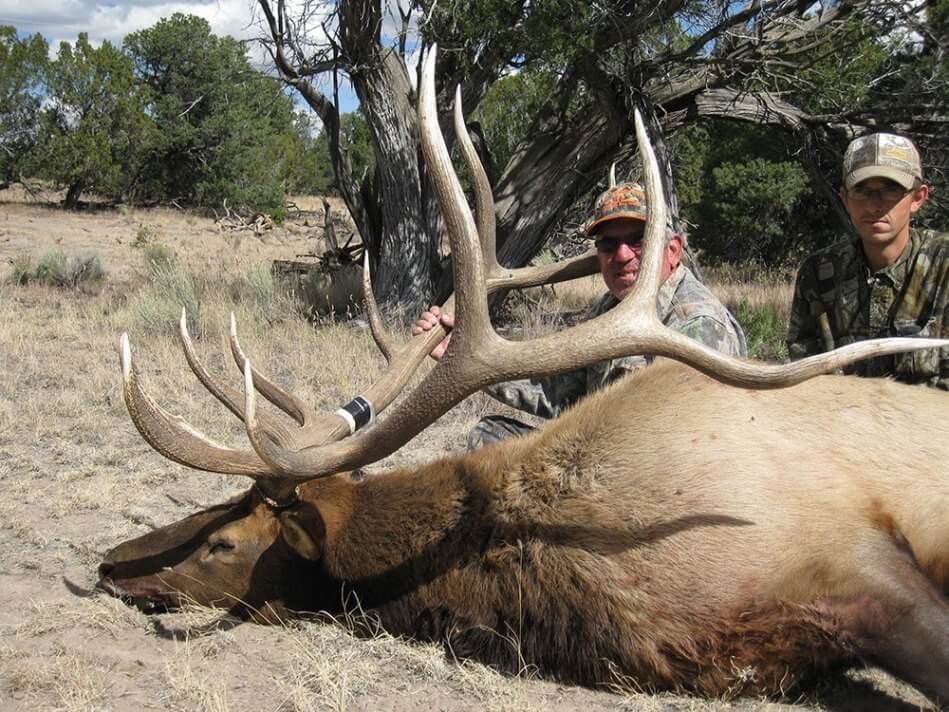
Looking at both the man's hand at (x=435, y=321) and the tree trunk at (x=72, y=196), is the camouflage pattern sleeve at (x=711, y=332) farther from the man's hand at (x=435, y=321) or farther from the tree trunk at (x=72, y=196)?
the tree trunk at (x=72, y=196)

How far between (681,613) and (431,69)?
185 centimetres

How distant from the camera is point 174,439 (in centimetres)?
295

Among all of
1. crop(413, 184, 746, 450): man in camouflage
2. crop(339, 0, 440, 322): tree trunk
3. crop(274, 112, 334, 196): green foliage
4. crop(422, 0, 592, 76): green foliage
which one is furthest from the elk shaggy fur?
crop(274, 112, 334, 196): green foliage

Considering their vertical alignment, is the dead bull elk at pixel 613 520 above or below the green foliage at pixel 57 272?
below

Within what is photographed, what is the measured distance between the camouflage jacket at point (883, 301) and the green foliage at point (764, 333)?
3532 millimetres

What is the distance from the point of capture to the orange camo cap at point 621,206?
3756mm

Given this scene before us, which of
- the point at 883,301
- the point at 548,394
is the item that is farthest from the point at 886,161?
the point at 548,394

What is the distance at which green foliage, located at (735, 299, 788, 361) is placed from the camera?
322 inches

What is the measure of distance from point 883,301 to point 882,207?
0.49 metres

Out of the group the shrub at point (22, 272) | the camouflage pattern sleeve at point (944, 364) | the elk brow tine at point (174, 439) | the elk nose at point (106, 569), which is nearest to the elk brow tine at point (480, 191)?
the elk brow tine at point (174, 439)

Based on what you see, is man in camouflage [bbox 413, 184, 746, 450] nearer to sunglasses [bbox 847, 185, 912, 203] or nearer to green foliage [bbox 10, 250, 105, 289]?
sunglasses [bbox 847, 185, 912, 203]

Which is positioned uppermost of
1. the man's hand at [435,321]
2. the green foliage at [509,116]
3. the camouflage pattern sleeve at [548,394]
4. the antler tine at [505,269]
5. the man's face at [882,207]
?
the green foliage at [509,116]

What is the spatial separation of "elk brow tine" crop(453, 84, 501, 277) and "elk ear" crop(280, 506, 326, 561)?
1.12 meters

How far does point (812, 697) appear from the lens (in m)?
2.81
